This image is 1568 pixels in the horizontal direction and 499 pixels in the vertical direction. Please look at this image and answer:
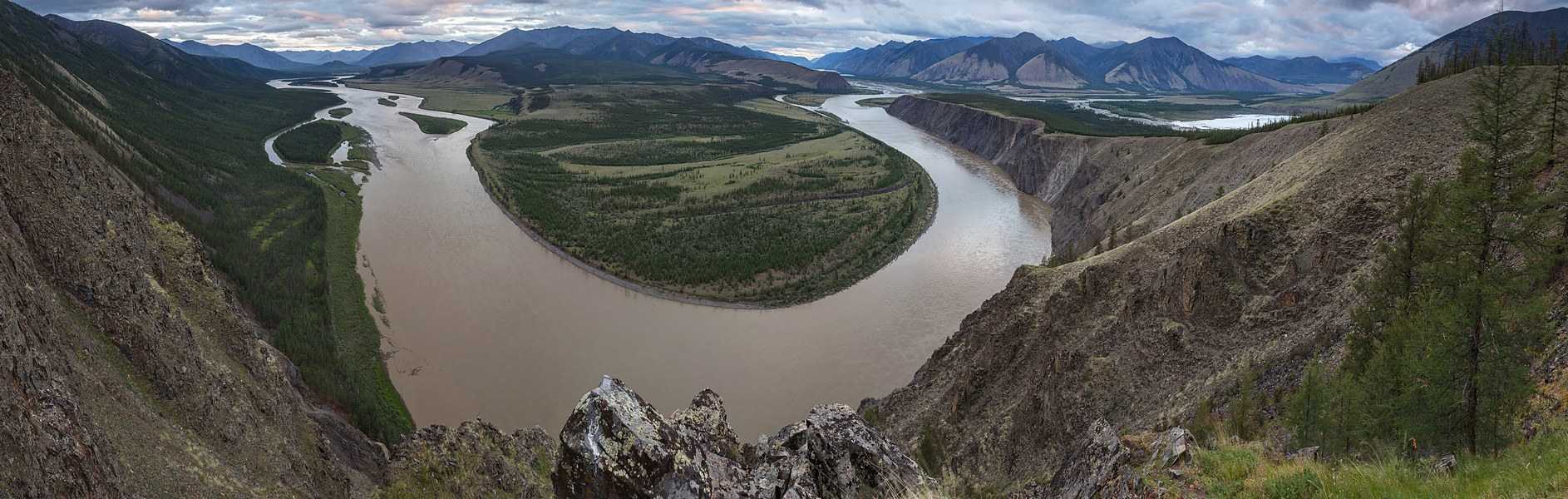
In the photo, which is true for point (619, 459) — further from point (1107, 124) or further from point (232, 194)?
point (1107, 124)

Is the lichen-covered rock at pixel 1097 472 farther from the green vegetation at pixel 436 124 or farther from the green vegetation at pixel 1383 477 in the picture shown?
the green vegetation at pixel 436 124

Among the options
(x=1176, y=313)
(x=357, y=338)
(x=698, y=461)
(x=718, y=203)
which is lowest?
(x=357, y=338)

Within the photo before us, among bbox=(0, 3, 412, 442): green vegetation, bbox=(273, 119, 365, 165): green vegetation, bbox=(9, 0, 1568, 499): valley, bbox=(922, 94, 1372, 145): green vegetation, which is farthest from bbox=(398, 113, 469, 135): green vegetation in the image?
bbox=(922, 94, 1372, 145): green vegetation

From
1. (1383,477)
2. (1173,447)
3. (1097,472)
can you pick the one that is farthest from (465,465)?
(1383,477)

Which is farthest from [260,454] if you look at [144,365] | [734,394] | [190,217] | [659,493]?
[190,217]

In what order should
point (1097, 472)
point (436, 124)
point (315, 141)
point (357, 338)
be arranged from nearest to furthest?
point (1097, 472) < point (357, 338) < point (315, 141) < point (436, 124)

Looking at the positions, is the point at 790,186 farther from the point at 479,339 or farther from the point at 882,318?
the point at 479,339
